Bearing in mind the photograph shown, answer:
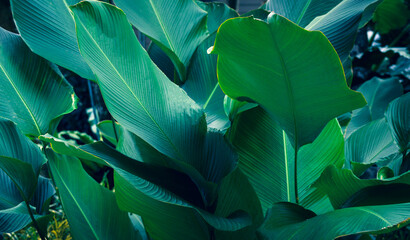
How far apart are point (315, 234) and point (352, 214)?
7cm

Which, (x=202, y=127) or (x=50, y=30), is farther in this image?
(x=50, y=30)

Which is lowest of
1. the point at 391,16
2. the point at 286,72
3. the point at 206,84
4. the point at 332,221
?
the point at 391,16

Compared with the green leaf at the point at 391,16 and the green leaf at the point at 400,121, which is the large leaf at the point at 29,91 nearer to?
the green leaf at the point at 400,121

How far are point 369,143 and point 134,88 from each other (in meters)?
0.63

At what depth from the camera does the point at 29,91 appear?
3.16 ft

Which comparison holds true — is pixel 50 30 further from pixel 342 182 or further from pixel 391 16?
pixel 391 16

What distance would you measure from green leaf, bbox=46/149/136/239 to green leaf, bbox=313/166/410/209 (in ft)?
1.47

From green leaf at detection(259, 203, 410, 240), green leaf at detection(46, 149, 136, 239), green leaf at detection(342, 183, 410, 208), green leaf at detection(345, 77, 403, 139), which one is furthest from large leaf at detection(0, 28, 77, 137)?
green leaf at detection(345, 77, 403, 139)

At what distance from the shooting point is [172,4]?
993mm

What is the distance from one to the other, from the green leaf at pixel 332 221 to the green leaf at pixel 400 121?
0.23 m

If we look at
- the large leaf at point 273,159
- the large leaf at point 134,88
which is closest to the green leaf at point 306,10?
the large leaf at point 273,159

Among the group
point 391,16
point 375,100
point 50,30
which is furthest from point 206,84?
point 391,16

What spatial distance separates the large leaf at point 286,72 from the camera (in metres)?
0.57

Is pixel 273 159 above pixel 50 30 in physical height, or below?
below
